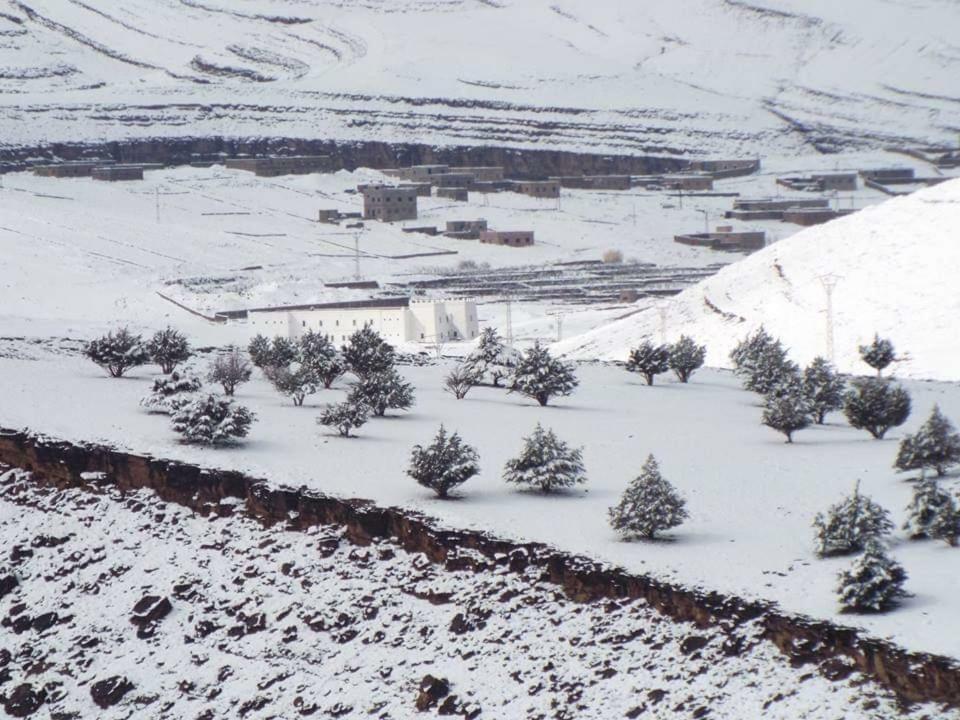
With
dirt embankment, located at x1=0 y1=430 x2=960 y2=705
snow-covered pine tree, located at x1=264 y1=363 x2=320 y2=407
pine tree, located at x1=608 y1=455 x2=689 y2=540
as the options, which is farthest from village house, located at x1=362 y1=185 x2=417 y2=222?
pine tree, located at x1=608 y1=455 x2=689 y2=540

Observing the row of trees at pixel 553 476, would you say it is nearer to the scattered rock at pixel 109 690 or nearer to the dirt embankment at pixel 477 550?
the dirt embankment at pixel 477 550

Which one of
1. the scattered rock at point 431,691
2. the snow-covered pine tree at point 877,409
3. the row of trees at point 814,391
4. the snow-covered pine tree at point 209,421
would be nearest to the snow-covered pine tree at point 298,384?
the snow-covered pine tree at point 209,421

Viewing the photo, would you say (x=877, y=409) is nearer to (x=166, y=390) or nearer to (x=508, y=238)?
(x=166, y=390)

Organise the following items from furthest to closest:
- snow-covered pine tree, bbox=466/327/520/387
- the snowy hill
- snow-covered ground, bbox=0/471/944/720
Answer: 1. the snowy hill
2. snow-covered pine tree, bbox=466/327/520/387
3. snow-covered ground, bbox=0/471/944/720

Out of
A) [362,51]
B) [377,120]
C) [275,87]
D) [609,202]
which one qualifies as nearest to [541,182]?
[609,202]

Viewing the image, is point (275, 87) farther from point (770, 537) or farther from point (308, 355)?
point (770, 537)

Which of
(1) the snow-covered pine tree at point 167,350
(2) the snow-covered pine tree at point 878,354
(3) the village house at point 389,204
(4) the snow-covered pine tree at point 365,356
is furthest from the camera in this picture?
(3) the village house at point 389,204

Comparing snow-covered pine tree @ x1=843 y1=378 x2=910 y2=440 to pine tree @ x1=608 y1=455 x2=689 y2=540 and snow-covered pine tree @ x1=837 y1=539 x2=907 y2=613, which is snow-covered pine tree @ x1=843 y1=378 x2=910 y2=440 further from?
snow-covered pine tree @ x1=837 y1=539 x2=907 y2=613
